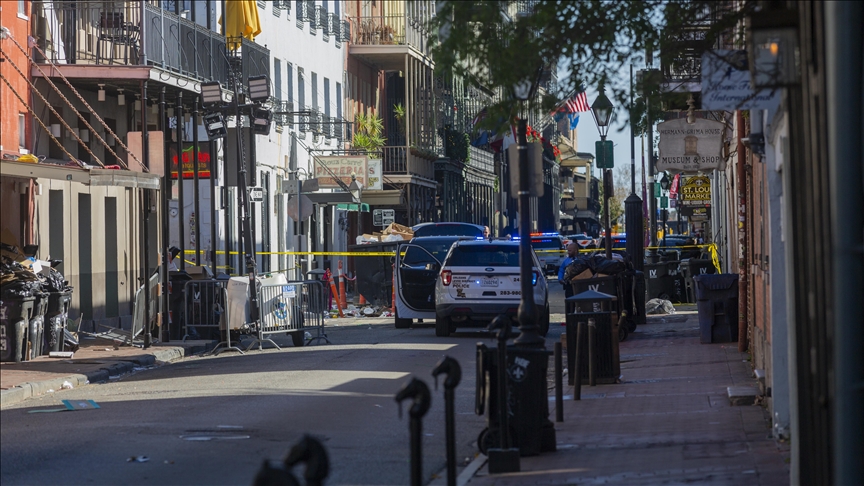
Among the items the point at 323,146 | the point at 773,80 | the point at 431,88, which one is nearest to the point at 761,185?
A: the point at 773,80

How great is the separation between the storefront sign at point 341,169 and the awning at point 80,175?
22084 mm

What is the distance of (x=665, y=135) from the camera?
2198cm

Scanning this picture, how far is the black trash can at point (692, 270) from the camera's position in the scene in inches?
1235

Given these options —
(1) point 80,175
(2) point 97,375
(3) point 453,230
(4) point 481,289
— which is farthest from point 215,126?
(3) point 453,230

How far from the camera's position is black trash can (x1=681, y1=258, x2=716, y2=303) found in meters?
31.4

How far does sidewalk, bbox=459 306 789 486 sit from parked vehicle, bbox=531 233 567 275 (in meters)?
31.1

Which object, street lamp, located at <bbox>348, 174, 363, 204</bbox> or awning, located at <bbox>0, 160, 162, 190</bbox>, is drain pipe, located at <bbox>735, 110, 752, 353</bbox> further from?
street lamp, located at <bbox>348, 174, 363, 204</bbox>

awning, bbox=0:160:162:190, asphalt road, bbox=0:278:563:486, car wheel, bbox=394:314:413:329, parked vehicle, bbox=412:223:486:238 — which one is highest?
awning, bbox=0:160:162:190

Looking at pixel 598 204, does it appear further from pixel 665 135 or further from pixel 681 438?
pixel 681 438

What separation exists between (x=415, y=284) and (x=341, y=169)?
19.0m

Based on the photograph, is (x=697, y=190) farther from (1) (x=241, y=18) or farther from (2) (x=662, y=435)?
(2) (x=662, y=435)

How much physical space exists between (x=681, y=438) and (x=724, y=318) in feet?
34.2

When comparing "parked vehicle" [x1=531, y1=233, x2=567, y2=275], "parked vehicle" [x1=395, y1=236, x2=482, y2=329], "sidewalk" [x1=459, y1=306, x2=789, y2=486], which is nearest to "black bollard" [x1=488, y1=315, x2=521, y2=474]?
"sidewalk" [x1=459, y1=306, x2=789, y2=486]

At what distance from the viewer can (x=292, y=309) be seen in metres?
22.8
